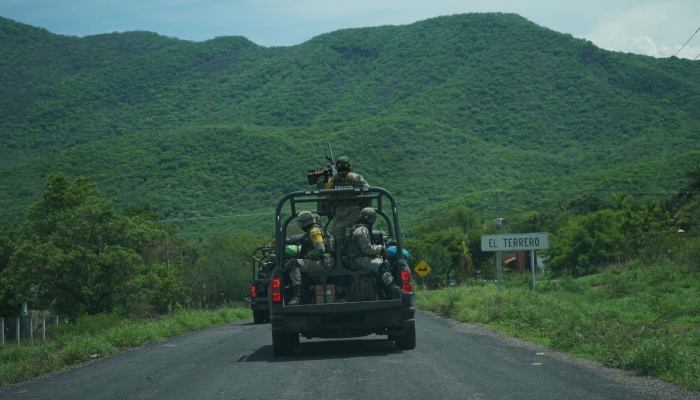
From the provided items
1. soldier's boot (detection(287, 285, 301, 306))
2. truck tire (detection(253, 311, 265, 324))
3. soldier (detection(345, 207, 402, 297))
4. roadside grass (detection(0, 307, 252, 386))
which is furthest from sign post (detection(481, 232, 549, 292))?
soldier's boot (detection(287, 285, 301, 306))

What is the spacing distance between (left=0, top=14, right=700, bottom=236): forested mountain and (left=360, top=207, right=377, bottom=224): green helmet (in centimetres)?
4472

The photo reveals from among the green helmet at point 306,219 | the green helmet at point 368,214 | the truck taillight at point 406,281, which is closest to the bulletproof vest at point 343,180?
the green helmet at point 368,214

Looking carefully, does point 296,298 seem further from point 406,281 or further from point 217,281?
Result: point 217,281

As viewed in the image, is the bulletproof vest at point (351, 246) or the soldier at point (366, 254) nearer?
the soldier at point (366, 254)

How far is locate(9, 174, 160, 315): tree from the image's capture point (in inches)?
1551

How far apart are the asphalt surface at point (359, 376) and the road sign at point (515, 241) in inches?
430

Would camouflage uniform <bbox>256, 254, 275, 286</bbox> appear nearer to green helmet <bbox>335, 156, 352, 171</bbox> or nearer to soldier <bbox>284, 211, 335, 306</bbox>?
green helmet <bbox>335, 156, 352, 171</bbox>

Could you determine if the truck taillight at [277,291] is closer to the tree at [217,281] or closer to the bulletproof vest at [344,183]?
the bulletproof vest at [344,183]

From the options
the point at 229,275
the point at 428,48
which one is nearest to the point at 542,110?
the point at 428,48

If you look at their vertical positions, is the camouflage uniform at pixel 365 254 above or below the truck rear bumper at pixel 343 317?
above

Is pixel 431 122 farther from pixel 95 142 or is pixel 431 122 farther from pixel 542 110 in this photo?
pixel 95 142

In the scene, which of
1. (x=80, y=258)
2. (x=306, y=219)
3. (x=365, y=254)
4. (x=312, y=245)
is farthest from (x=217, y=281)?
(x=365, y=254)

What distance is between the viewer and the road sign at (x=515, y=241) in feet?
85.6

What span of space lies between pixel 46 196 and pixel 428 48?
A: 113 metres
